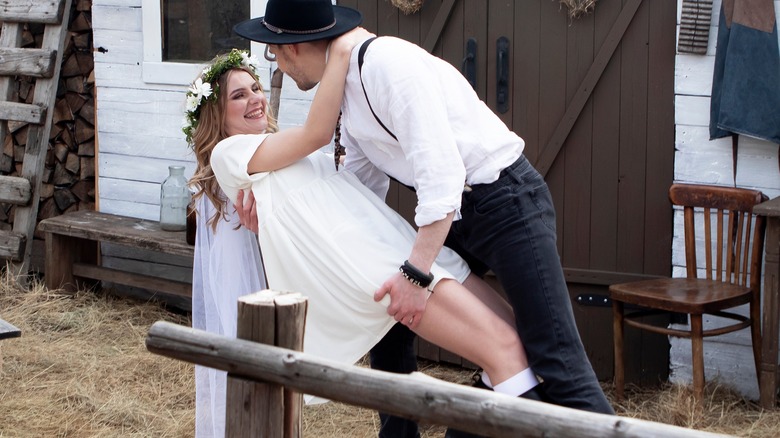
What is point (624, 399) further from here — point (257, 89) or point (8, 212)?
point (8, 212)

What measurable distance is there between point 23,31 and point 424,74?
16.2ft

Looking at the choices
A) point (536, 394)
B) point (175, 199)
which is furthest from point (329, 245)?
point (175, 199)

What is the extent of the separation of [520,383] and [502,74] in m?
2.64

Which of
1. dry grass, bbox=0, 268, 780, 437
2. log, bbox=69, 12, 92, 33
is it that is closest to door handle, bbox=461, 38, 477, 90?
dry grass, bbox=0, 268, 780, 437

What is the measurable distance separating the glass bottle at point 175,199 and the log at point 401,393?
11.9 ft

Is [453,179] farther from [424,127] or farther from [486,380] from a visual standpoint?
[486,380]

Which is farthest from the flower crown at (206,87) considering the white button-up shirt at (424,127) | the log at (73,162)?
the log at (73,162)

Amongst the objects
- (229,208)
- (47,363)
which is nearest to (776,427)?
(229,208)

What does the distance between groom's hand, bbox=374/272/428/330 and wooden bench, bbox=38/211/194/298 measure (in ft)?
10.4

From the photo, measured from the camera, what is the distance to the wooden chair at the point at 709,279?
4.38 meters

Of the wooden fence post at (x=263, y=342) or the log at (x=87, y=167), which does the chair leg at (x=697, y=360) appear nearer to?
the wooden fence post at (x=263, y=342)

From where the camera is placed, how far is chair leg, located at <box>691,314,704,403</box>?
14.3ft

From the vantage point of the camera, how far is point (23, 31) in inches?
267

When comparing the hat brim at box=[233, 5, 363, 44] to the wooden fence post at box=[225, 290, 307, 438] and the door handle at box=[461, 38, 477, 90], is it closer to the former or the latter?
the wooden fence post at box=[225, 290, 307, 438]
